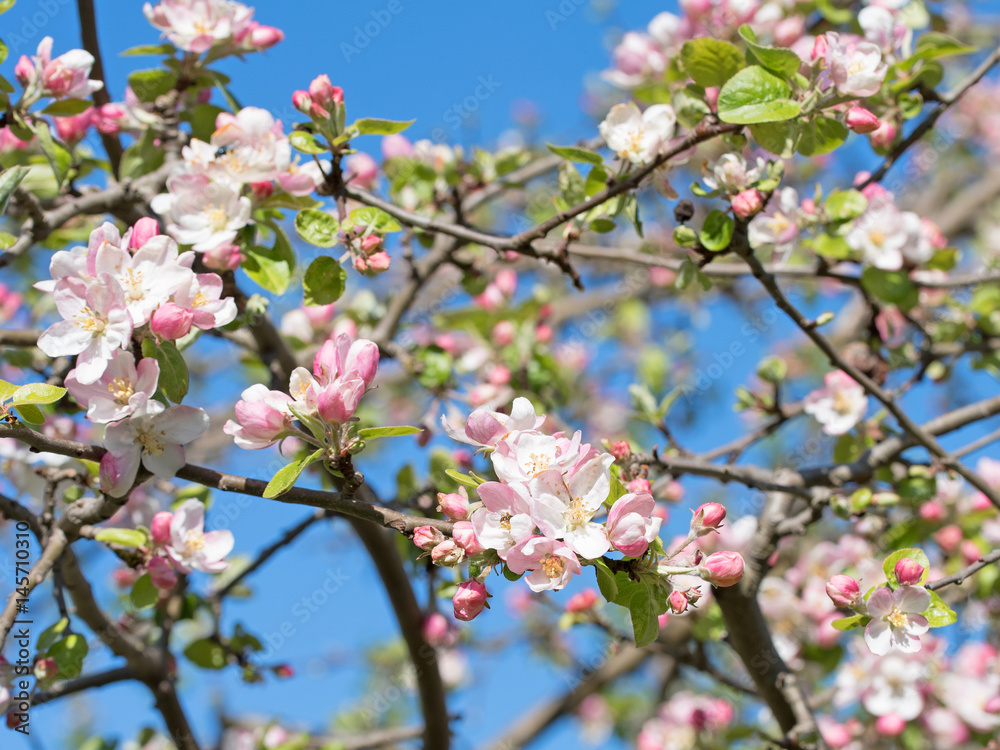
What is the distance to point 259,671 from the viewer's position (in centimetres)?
226

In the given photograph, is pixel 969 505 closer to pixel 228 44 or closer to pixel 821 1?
pixel 821 1

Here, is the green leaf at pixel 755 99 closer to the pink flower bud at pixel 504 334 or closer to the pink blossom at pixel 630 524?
the pink blossom at pixel 630 524

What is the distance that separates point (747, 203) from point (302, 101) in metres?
0.84

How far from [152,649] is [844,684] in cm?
195

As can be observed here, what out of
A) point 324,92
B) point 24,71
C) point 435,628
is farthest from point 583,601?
point 24,71

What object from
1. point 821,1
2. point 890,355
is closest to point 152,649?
point 890,355

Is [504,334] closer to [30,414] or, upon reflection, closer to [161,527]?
[161,527]

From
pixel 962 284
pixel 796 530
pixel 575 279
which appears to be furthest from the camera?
pixel 962 284

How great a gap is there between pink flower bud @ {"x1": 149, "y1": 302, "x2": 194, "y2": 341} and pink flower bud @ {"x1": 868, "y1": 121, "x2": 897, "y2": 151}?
155 centimetres

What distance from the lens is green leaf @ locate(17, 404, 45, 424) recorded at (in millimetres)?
1218

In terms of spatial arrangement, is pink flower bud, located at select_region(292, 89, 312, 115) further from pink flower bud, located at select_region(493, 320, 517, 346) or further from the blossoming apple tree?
pink flower bud, located at select_region(493, 320, 517, 346)

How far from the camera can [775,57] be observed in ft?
4.87

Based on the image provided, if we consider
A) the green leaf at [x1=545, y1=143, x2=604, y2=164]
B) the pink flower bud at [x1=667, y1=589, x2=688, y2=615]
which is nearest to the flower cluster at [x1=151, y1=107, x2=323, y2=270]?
the green leaf at [x1=545, y1=143, x2=604, y2=164]

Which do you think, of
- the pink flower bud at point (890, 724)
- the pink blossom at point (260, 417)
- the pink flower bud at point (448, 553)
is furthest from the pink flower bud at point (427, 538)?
the pink flower bud at point (890, 724)
